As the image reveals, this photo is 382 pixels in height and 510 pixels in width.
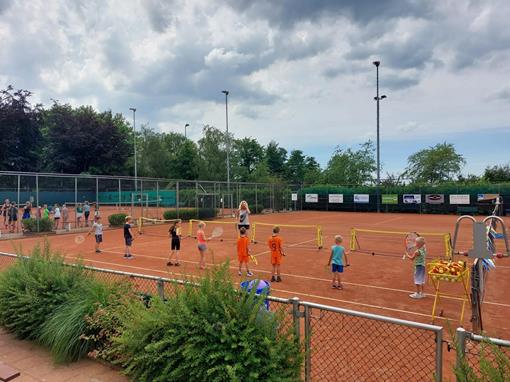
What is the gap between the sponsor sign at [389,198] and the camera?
44.3 metres

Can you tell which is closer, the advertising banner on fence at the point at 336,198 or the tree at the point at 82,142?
the advertising banner on fence at the point at 336,198

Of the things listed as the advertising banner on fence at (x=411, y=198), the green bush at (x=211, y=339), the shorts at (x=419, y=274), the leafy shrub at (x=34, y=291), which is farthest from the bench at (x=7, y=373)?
the advertising banner on fence at (x=411, y=198)

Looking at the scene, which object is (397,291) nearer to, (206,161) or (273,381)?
(273,381)

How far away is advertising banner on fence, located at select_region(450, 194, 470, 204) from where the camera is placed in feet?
133

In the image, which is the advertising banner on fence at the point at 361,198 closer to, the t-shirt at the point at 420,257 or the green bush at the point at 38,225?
the green bush at the point at 38,225

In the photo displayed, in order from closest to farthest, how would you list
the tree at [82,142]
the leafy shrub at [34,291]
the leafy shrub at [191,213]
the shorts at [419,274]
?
the leafy shrub at [34,291] < the shorts at [419,274] < the leafy shrub at [191,213] < the tree at [82,142]

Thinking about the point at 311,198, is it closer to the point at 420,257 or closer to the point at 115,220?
the point at 115,220

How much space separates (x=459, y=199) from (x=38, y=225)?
3776 centimetres

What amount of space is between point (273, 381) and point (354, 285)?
23.6 feet

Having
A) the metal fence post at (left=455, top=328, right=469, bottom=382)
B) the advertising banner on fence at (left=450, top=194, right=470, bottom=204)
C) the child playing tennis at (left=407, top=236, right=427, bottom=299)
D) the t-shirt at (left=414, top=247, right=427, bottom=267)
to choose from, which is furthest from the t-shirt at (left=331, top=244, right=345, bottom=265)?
the advertising banner on fence at (left=450, top=194, right=470, bottom=204)

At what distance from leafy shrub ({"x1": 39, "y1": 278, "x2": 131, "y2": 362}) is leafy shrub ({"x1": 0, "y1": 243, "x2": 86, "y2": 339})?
215 millimetres

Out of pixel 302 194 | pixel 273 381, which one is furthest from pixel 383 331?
pixel 302 194

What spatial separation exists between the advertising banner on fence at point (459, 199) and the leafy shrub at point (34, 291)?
41.8 meters

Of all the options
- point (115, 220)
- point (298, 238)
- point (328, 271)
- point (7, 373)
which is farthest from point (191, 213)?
point (7, 373)
